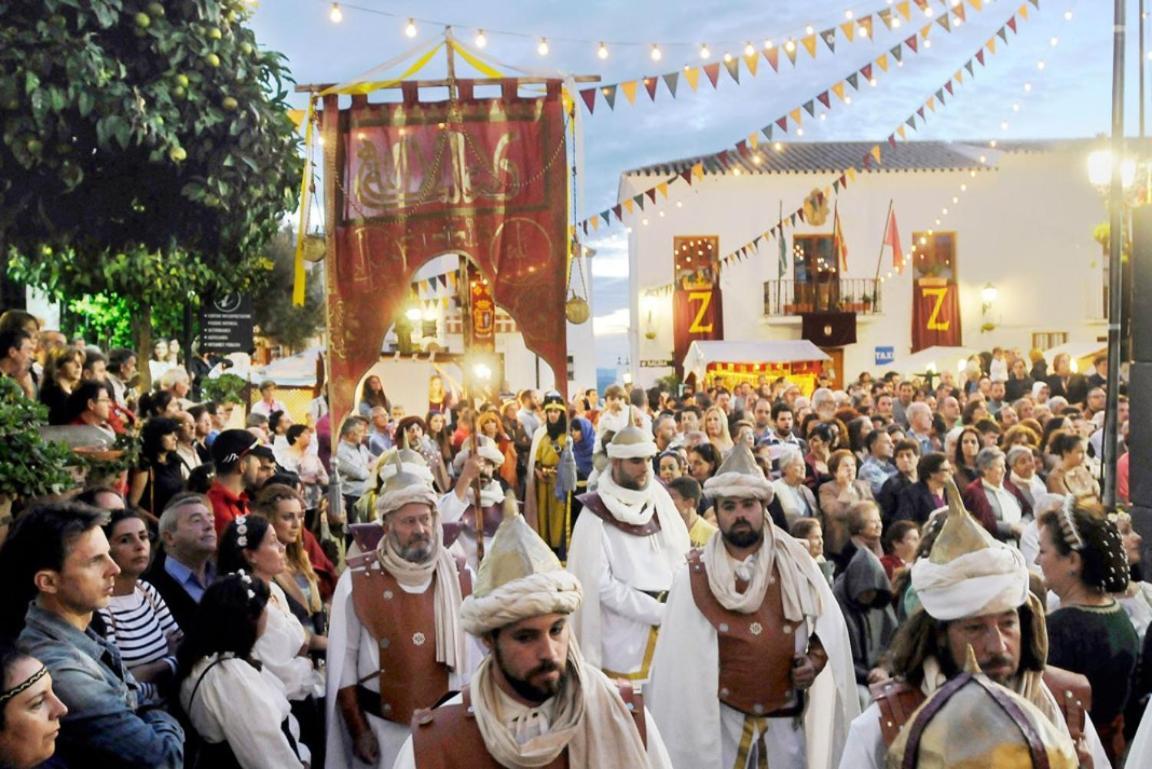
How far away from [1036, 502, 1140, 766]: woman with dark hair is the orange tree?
16.2ft

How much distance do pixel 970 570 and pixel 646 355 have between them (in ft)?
99.6

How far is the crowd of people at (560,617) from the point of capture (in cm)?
292

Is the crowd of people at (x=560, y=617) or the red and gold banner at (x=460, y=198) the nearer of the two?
the crowd of people at (x=560, y=617)

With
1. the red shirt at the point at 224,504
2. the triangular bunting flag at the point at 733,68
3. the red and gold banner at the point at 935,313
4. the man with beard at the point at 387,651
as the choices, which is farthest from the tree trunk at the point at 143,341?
the red and gold banner at the point at 935,313

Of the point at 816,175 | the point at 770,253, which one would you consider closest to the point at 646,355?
the point at 770,253

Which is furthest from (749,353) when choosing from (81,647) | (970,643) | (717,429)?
(970,643)

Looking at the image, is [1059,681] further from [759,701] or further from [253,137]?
[253,137]

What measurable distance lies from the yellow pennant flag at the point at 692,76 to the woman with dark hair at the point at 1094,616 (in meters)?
7.80

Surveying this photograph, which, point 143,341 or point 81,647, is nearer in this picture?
point 81,647

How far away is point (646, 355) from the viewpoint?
3325cm

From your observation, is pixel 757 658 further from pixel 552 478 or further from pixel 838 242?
pixel 838 242

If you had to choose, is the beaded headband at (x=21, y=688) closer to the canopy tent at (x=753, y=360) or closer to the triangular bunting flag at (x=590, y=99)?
the triangular bunting flag at (x=590, y=99)

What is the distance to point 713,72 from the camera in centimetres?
1105

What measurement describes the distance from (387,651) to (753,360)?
81.3 ft
